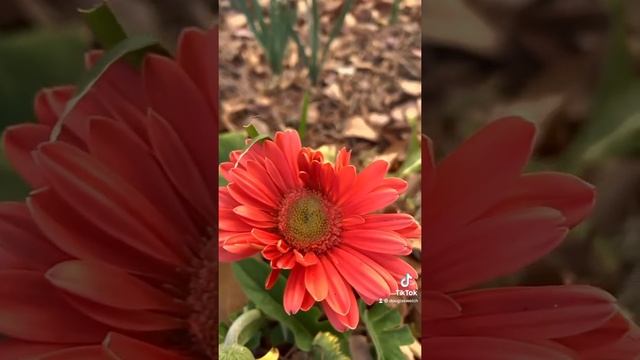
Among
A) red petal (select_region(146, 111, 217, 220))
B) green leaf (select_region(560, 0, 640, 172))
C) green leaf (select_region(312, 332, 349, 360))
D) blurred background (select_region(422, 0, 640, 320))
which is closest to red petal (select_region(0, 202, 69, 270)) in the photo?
red petal (select_region(146, 111, 217, 220))

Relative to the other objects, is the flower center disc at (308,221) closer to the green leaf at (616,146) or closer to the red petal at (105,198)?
Answer: the red petal at (105,198)

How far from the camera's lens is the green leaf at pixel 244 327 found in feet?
2.10

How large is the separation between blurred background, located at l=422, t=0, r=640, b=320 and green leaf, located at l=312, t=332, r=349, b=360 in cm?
16

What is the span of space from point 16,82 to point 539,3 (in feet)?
1.57

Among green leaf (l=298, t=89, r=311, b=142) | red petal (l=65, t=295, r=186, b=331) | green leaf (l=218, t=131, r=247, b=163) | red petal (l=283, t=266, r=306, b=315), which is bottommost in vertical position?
red petal (l=65, t=295, r=186, b=331)

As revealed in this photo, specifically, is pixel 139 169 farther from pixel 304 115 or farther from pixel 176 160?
pixel 304 115

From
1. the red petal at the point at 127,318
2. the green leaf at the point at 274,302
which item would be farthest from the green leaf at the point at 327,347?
the red petal at the point at 127,318

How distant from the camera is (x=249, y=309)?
651mm

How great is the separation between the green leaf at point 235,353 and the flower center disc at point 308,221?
98 mm

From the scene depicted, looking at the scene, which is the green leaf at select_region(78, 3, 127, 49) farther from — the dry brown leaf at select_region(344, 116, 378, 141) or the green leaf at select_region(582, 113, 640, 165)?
the green leaf at select_region(582, 113, 640, 165)

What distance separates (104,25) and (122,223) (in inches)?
7.1

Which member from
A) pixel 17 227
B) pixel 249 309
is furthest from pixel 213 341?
pixel 17 227

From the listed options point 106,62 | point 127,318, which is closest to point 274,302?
point 127,318

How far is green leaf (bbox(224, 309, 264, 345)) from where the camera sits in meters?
0.64
